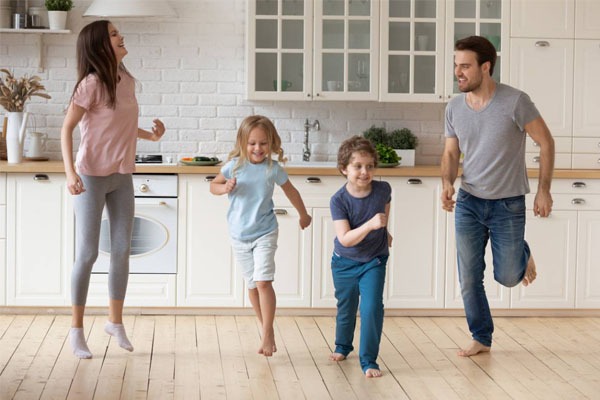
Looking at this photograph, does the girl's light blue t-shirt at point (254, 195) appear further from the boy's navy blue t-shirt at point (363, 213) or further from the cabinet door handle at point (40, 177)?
the cabinet door handle at point (40, 177)

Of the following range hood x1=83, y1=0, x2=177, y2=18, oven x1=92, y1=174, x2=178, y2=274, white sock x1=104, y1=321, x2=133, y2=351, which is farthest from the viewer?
oven x1=92, y1=174, x2=178, y2=274

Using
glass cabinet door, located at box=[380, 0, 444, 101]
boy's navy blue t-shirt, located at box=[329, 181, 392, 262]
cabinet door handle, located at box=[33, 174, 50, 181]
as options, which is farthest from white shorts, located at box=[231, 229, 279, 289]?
glass cabinet door, located at box=[380, 0, 444, 101]

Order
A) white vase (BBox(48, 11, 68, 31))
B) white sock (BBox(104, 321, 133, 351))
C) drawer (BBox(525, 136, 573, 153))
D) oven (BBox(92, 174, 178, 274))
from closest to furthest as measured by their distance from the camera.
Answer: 1. white sock (BBox(104, 321, 133, 351))
2. oven (BBox(92, 174, 178, 274))
3. white vase (BBox(48, 11, 68, 31))
4. drawer (BBox(525, 136, 573, 153))

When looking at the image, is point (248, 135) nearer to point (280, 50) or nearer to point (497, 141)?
point (497, 141)

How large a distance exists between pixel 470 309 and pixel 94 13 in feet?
8.29

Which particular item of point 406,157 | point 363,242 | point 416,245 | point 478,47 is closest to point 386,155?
point 406,157

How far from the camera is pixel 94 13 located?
5641 millimetres

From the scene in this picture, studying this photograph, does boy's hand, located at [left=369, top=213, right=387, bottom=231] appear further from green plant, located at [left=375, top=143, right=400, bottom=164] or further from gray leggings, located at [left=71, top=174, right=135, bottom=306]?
green plant, located at [left=375, top=143, right=400, bottom=164]

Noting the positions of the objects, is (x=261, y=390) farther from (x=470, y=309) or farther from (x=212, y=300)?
(x=212, y=300)

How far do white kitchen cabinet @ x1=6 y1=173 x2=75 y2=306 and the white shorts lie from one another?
4.50 ft

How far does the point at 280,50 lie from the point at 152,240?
1.31 meters

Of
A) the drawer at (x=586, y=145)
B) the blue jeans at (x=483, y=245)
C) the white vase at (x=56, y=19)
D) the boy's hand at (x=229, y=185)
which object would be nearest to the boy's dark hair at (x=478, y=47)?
the blue jeans at (x=483, y=245)

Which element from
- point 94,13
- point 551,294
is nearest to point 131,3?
point 94,13

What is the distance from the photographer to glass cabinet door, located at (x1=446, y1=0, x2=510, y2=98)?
19.9ft
